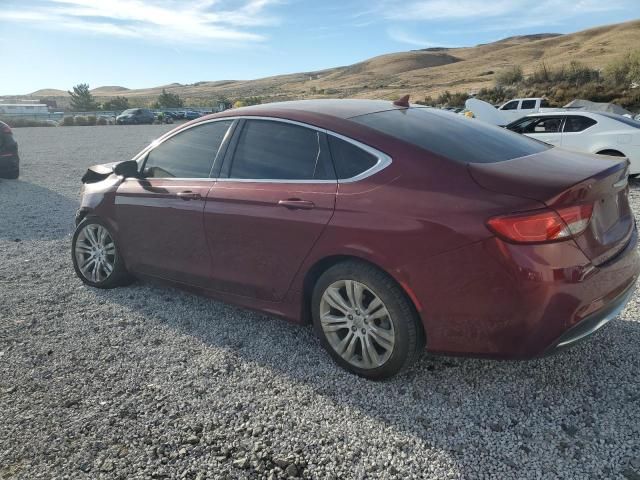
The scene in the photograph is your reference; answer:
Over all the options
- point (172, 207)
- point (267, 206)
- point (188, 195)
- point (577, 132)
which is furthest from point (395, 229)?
point (577, 132)

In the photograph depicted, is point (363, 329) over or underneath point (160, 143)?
underneath

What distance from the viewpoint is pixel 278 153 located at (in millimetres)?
3459

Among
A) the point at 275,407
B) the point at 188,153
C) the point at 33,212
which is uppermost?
the point at 188,153

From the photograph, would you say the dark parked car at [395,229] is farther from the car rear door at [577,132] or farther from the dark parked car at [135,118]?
the dark parked car at [135,118]

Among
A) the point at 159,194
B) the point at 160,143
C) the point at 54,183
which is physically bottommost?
the point at 54,183

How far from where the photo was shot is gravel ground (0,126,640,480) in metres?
2.43

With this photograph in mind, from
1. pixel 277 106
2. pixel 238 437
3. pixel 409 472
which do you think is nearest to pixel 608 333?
pixel 409 472

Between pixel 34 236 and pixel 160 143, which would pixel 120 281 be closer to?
pixel 160 143

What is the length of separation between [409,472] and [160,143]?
3.24 m

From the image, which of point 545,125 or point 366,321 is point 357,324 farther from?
point 545,125

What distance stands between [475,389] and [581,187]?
4.21 ft

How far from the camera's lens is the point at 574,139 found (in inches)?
376

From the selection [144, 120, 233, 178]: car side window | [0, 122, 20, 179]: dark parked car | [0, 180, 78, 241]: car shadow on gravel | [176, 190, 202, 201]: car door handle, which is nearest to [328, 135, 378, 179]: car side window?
[144, 120, 233, 178]: car side window

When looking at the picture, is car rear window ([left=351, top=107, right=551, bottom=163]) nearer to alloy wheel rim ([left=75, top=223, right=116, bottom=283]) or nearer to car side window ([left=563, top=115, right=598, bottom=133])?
alloy wheel rim ([left=75, top=223, right=116, bottom=283])
